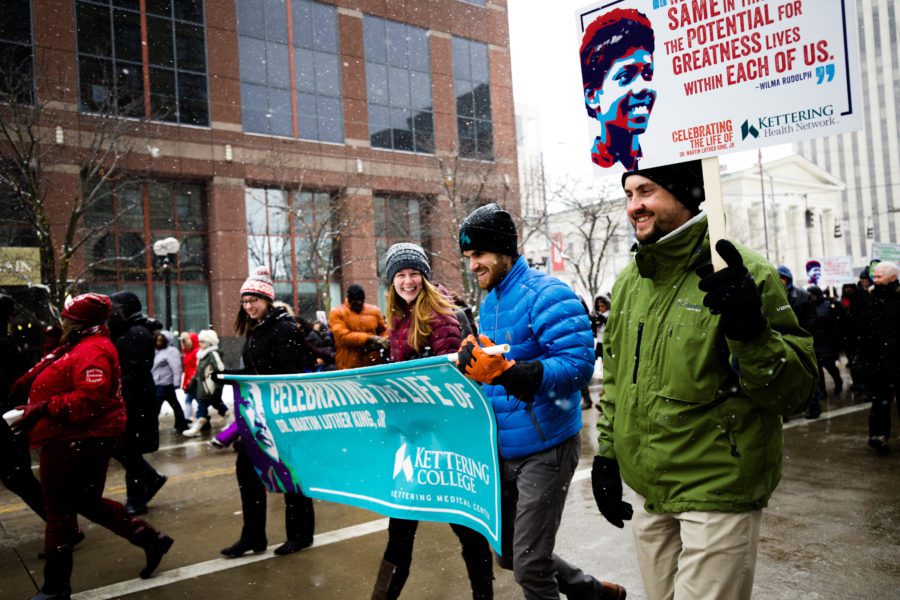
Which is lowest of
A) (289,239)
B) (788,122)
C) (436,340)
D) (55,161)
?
(436,340)

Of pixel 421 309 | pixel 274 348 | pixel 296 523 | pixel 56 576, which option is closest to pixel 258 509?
pixel 296 523

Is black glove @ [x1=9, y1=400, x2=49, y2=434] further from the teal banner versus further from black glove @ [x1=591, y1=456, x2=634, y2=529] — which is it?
black glove @ [x1=591, y1=456, x2=634, y2=529]

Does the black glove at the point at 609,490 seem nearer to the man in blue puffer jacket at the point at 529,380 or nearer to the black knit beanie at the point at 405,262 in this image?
the man in blue puffer jacket at the point at 529,380

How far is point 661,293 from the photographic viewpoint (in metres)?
2.50

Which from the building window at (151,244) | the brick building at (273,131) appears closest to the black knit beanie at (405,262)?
the brick building at (273,131)

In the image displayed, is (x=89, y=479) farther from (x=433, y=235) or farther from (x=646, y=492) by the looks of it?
(x=433, y=235)

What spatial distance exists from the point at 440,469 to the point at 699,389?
63.0 inches

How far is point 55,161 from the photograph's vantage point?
2064cm

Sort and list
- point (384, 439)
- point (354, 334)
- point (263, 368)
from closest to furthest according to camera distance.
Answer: point (384, 439), point (263, 368), point (354, 334)

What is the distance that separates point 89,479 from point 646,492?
3.71 metres

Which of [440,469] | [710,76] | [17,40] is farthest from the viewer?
[17,40]

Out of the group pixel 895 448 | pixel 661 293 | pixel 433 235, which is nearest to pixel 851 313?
pixel 895 448

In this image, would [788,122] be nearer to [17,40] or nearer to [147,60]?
[17,40]

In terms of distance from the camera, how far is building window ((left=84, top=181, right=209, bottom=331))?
23.1 metres
